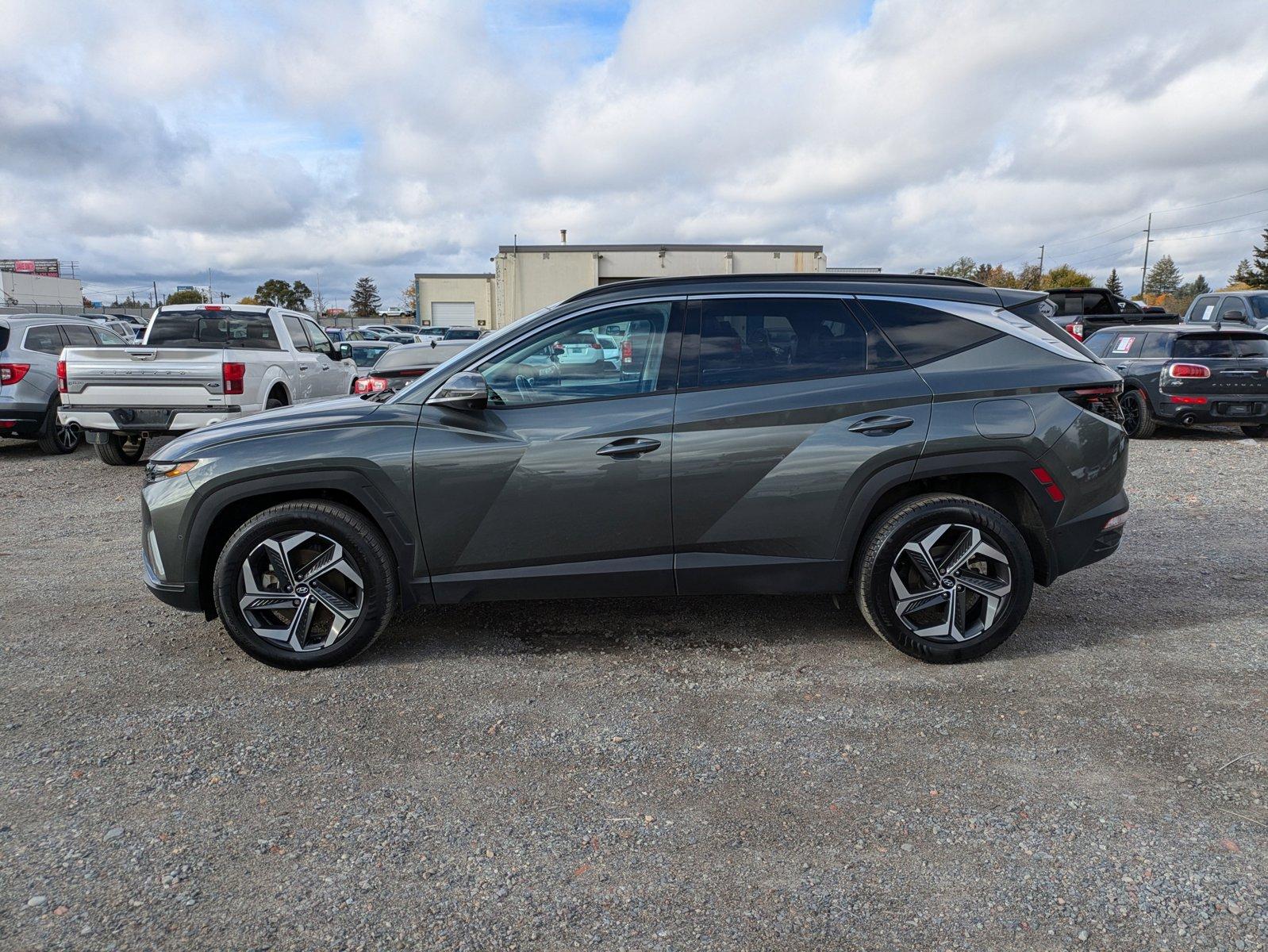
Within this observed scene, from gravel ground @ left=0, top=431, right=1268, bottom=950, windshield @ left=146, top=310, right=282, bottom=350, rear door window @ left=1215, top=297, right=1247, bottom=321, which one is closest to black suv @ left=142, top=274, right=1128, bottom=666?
gravel ground @ left=0, top=431, right=1268, bottom=950

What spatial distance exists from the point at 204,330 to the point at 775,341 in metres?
8.30

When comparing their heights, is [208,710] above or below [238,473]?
below

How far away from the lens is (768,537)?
4086 mm

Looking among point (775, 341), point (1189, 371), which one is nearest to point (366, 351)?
point (1189, 371)

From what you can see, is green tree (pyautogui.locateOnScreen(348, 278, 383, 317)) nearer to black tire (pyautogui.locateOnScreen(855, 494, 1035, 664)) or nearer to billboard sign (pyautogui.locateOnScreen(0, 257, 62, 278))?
billboard sign (pyautogui.locateOnScreen(0, 257, 62, 278))

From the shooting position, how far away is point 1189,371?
38.1 feet

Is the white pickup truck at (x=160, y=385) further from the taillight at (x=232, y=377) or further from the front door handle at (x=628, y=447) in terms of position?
the front door handle at (x=628, y=447)

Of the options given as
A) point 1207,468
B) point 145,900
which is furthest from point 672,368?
point 1207,468

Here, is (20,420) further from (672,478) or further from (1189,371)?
(1189,371)

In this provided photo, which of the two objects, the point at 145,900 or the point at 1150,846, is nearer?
the point at 145,900

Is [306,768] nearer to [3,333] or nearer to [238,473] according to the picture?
[238,473]

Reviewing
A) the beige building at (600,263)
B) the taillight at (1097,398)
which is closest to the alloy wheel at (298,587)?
the taillight at (1097,398)

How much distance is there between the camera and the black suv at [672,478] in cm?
404

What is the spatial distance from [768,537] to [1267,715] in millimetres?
2144
